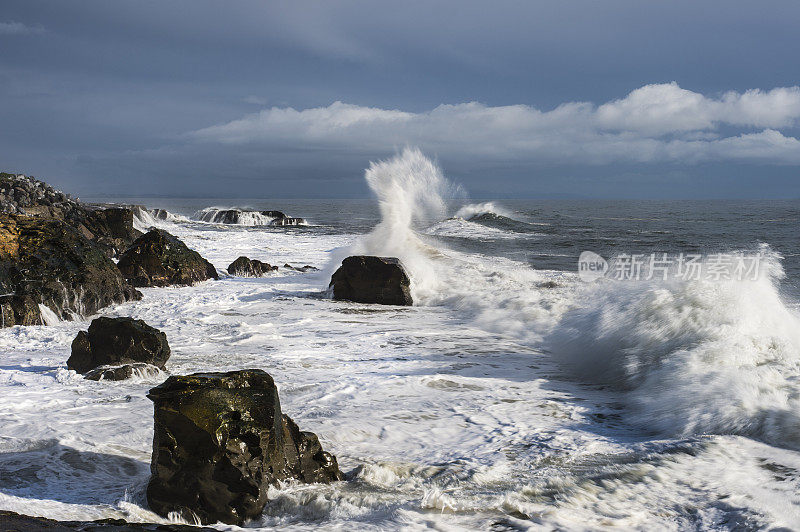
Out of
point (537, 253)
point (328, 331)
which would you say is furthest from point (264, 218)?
point (328, 331)

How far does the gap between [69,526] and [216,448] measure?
0.74 m

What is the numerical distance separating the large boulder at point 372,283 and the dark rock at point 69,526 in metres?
7.14

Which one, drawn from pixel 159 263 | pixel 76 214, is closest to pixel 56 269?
pixel 159 263

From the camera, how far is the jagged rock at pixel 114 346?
5512 mm

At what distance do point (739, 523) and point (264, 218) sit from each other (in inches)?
1614

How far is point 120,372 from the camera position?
5410mm

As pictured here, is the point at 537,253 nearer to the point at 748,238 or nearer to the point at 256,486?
the point at 748,238

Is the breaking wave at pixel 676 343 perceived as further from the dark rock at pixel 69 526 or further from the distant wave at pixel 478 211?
the distant wave at pixel 478 211

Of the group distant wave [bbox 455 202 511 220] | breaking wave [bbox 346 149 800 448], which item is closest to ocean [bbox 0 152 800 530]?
breaking wave [bbox 346 149 800 448]

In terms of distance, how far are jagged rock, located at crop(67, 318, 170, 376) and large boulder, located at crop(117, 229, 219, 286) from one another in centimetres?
508

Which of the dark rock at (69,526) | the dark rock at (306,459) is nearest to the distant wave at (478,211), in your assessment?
the dark rock at (306,459)

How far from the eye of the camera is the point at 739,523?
3.13 meters

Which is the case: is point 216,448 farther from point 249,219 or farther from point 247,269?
point 249,219

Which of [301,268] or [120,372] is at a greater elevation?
[301,268]
